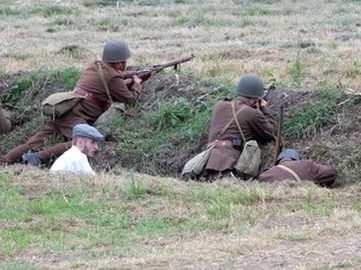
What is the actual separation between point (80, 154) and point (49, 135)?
2698mm

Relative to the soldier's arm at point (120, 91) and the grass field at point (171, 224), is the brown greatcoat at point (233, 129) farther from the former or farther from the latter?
the soldier's arm at point (120, 91)

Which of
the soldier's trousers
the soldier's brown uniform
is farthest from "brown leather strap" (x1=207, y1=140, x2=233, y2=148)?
the soldier's brown uniform

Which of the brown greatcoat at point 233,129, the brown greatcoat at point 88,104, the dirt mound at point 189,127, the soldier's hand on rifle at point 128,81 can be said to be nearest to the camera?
the brown greatcoat at point 233,129

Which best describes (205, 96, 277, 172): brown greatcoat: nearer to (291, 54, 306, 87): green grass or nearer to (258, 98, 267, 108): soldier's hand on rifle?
(258, 98, 267, 108): soldier's hand on rifle

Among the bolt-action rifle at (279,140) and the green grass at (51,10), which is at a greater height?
the bolt-action rifle at (279,140)

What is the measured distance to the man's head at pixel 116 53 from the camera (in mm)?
14775

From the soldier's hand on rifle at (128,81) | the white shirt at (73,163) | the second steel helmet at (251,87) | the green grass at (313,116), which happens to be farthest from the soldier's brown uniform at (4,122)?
the green grass at (313,116)

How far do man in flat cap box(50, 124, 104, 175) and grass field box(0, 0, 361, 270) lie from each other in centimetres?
36

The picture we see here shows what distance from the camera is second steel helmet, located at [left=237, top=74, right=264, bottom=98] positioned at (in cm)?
1302

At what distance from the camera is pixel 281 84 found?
47.8 feet

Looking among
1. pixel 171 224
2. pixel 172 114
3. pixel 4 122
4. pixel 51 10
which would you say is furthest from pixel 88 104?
pixel 51 10

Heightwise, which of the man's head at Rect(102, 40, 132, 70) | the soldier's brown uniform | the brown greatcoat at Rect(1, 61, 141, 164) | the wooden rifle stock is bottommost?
the soldier's brown uniform

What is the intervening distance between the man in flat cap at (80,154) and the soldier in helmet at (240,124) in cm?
134

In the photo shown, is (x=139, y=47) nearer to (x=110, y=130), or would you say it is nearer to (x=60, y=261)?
(x=110, y=130)
